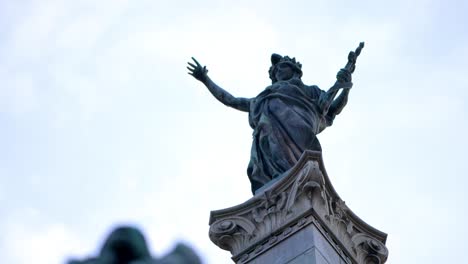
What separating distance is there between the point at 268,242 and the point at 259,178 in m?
1.67

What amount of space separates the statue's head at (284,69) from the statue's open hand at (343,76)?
0.81 metres

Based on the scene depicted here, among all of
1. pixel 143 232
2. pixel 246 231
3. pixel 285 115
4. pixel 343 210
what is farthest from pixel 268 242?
pixel 143 232

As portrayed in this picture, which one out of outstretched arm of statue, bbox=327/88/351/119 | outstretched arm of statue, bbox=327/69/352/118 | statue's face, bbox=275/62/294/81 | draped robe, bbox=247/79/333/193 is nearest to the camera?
draped robe, bbox=247/79/333/193

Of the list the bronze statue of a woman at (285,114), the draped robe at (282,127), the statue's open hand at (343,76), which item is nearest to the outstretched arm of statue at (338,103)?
the bronze statue of a woman at (285,114)

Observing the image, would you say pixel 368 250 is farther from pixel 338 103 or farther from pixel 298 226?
pixel 338 103

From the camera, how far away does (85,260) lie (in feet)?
15.9

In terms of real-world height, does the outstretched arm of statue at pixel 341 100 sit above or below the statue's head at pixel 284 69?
below

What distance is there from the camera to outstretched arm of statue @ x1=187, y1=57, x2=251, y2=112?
16.5 m

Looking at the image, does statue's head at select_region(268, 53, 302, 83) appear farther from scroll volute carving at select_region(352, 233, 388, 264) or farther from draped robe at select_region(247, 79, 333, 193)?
scroll volute carving at select_region(352, 233, 388, 264)

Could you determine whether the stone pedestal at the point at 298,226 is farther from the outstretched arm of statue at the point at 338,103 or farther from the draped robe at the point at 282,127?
the outstretched arm of statue at the point at 338,103

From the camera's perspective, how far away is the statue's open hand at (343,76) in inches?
619

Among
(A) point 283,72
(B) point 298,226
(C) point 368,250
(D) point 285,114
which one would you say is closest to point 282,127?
(D) point 285,114

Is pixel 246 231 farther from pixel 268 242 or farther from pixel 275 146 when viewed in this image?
pixel 275 146

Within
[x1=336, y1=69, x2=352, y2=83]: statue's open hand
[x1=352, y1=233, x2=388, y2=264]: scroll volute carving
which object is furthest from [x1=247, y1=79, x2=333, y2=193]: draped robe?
[x1=352, y1=233, x2=388, y2=264]: scroll volute carving
